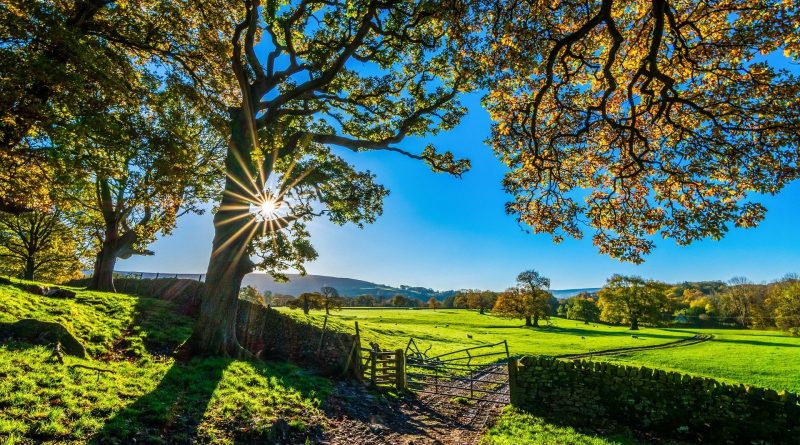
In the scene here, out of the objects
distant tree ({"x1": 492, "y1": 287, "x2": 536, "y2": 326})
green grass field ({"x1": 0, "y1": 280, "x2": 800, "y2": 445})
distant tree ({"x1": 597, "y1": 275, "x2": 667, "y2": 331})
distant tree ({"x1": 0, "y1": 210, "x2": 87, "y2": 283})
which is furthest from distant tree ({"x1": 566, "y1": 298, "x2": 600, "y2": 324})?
distant tree ({"x1": 0, "y1": 210, "x2": 87, "y2": 283})

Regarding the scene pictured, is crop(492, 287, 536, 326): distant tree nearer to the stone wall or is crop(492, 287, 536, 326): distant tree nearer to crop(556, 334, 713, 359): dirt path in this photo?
crop(556, 334, 713, 359): dirt path

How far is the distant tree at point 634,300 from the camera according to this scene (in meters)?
71.2

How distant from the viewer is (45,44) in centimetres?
830

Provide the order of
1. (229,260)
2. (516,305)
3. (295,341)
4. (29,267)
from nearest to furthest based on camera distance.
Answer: (229,260) < (295,341) < (29,267) < (516,305)

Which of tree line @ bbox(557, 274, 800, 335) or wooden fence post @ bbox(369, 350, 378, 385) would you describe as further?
tree line @ bbox(557, 274, 800, 335)

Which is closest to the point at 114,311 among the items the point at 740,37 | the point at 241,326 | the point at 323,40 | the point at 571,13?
the point at 241,326

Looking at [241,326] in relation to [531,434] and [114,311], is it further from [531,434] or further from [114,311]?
[531,434]

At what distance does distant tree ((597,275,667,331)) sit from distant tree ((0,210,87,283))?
91.7 meters

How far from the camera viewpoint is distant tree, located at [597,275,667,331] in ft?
234

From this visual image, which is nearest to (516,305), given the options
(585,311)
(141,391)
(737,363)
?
(585,311)

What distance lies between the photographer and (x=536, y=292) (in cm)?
6919

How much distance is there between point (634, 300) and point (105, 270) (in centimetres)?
8734

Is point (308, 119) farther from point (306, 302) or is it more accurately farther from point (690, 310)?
point (690, 310)

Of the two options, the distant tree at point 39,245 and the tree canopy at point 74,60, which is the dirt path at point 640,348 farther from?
the distant tree at point 39,245
